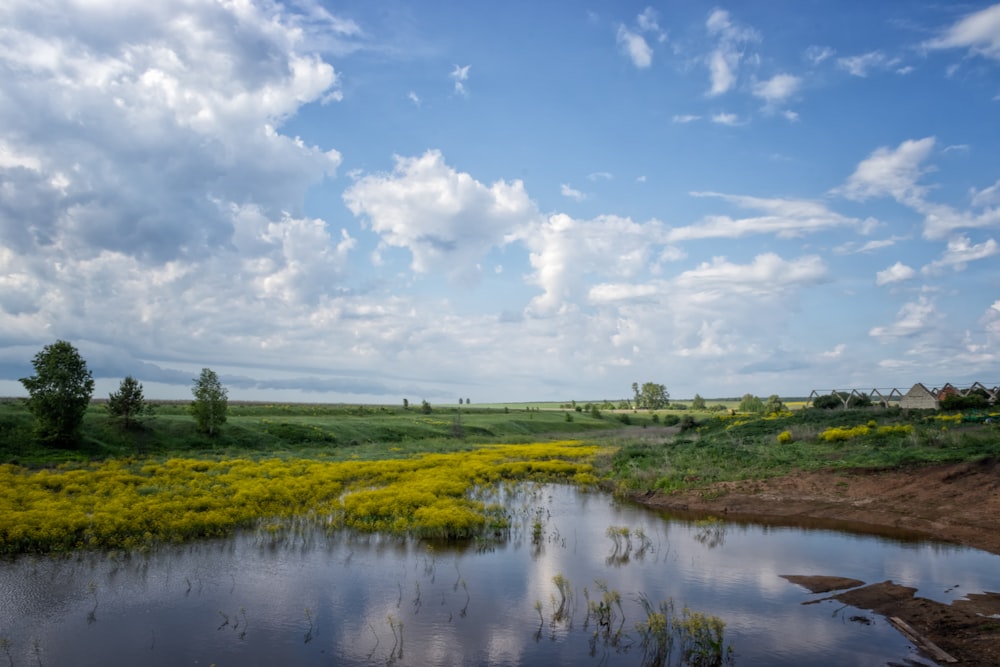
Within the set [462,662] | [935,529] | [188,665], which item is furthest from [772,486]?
[188,665]

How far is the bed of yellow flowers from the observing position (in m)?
19.0

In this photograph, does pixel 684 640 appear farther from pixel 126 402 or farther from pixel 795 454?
pixel 126 402

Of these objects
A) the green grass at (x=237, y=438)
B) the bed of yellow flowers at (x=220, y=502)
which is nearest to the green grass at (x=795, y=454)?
the bed of yellow flowers at (x=220, y=502)

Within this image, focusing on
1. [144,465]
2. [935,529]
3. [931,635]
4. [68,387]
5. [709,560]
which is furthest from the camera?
[68,387]

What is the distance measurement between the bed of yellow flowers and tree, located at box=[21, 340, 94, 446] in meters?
8.67

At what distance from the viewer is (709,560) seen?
18281 millimetres

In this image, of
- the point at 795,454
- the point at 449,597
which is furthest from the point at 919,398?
the point at 449,597

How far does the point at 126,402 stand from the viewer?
1843 inches

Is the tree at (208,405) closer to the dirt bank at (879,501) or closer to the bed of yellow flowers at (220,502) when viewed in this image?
the bed of yellow flowers at (220,502)

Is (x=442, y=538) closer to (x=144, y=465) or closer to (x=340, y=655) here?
(x=340, y=655)

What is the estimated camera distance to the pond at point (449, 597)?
461 inches

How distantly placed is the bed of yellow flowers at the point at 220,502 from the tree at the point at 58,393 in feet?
28.4

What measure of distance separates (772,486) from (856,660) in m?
18.7

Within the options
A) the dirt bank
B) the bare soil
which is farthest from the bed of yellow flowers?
the bare soil
